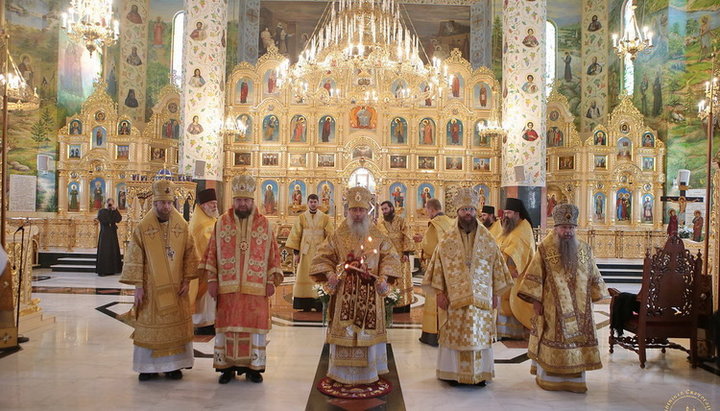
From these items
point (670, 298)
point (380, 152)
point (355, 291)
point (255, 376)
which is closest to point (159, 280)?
point (255, 376)

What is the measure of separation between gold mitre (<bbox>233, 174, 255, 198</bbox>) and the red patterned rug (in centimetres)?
179

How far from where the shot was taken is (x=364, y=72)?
1000 centimetres

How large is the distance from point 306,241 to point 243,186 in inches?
137

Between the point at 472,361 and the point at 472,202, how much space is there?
139 centimetres

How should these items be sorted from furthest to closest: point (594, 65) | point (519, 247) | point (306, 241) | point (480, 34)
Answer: point (480, 34)
point (594, 65)
point (306, 241)
point (519, 247)

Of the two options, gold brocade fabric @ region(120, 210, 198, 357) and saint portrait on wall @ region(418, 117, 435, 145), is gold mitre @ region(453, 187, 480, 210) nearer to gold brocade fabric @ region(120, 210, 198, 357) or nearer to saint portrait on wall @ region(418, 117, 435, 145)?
gold brocade fabric @ region(120, 210, 198, 357)

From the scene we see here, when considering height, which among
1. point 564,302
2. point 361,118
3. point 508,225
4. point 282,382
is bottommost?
point 282,382

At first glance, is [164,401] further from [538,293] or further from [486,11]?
[486,11]

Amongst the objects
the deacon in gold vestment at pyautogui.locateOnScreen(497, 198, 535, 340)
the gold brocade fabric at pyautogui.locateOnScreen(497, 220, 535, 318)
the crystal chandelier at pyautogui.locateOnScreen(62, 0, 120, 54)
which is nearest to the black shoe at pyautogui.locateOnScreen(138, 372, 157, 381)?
the deacon in gold vestment at pyautogui.locateOnScreen(497, 198, 535, 340)

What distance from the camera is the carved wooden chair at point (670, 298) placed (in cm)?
541

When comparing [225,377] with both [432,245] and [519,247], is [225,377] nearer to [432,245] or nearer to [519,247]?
[432,245]

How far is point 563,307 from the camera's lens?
4.48m

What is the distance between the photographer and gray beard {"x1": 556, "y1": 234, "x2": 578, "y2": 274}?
4.53 meters

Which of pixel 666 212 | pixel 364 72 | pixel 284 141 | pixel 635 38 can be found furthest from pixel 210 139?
pixel 666 212
